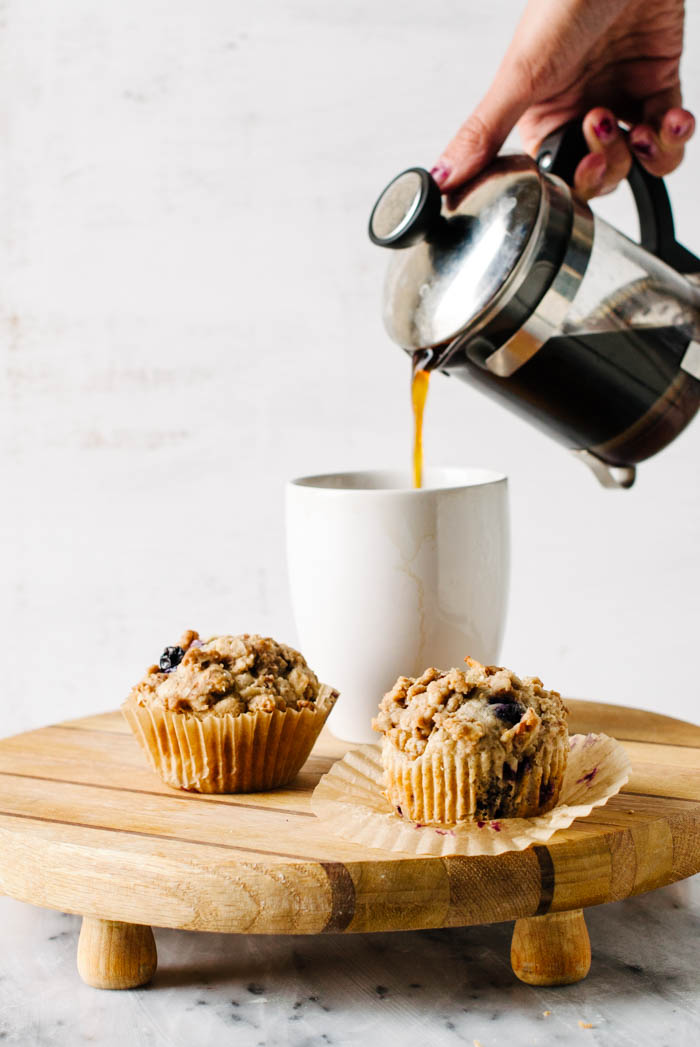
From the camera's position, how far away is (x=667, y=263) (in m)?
1.61

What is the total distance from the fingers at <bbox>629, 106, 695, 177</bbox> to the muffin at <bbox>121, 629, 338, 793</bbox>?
38.8 inches

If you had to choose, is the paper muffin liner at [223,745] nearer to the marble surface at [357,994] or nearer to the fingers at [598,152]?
the marble surface at [357,994]

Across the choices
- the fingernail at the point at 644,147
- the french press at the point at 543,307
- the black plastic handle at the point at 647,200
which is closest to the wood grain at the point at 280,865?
the french press at the point at 543,307

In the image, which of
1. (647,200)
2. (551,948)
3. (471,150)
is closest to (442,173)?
(471,150)

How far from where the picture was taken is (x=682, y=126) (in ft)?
5.99

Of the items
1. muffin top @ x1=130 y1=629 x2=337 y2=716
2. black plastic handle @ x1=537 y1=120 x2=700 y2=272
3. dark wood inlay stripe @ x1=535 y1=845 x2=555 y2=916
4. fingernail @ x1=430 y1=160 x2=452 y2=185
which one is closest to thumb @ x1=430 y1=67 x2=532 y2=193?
fingernail @ x1=430 y1=160 x2=452 y2=185

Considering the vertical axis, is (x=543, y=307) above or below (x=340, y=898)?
above

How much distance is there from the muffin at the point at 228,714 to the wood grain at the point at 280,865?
32 mm

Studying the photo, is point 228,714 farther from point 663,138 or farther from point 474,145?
point 663,138

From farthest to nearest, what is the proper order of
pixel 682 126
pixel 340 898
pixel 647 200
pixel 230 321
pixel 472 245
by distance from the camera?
pixel 230 321
pixel 682 126
pixel 647 200
pixel 472 245
pixel 340 898

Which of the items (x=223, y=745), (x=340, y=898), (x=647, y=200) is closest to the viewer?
(x=340, y=898)

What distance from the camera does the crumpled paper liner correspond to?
1.04 metres

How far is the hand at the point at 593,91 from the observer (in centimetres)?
153

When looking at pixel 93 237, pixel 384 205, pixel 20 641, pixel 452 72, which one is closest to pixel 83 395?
pixel 93 237
